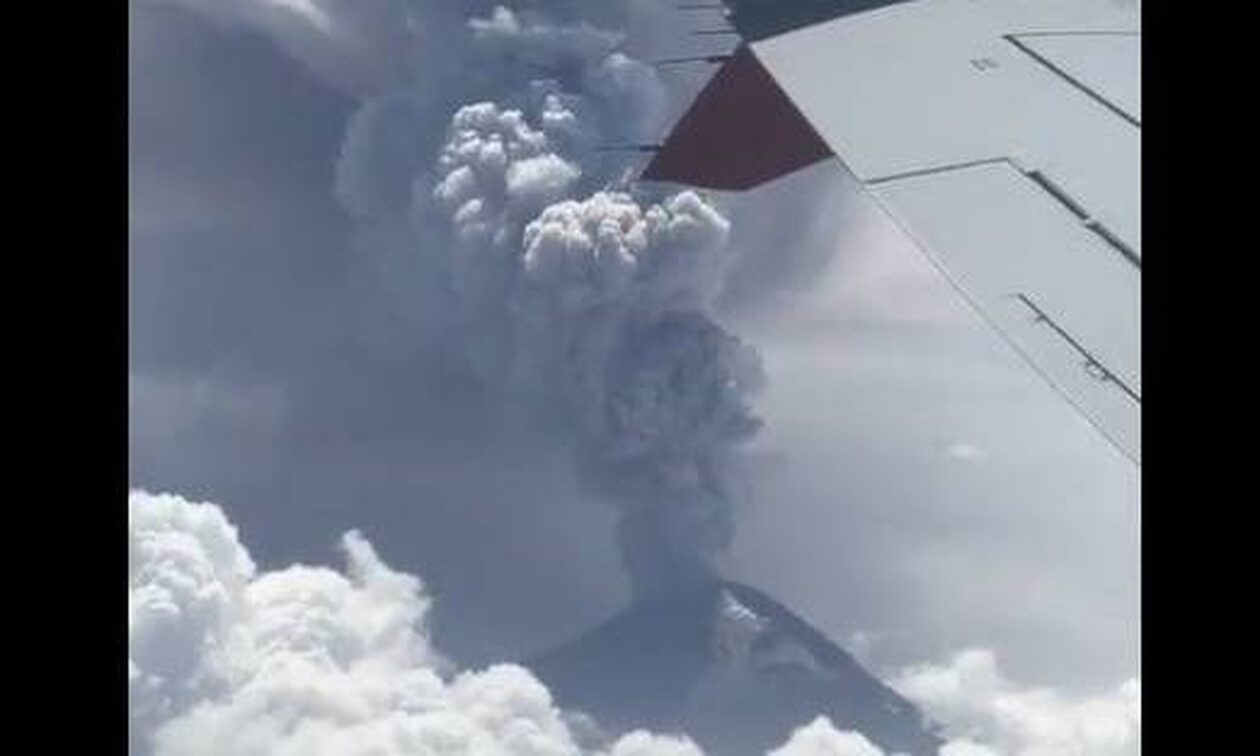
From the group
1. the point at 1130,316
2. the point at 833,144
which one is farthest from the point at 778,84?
the point at 1130,316

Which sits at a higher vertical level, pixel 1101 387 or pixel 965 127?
pixel 965 127

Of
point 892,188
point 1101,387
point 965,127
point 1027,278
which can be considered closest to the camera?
point 1101,387

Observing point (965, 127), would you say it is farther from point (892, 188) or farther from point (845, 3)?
point (845, 3)
